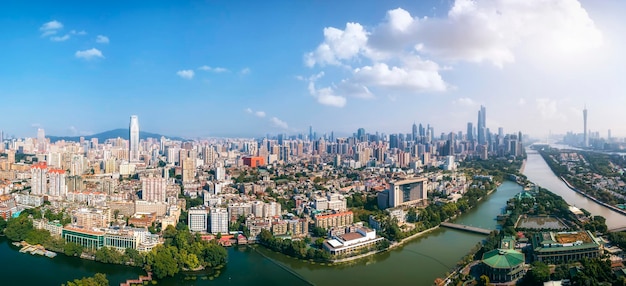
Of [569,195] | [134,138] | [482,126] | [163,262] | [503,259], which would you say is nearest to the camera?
[503,259]

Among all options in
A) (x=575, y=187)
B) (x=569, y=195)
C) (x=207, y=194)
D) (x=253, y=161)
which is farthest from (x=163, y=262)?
(x=253, y=161)

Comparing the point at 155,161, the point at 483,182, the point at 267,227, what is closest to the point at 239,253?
the point at 267,227

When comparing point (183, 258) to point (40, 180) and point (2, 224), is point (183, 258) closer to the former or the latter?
point (2, 224)

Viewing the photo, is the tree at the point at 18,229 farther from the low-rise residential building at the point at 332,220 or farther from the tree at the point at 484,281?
the tree at the point at 484,281

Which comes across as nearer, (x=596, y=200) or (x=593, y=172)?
(x=596, y=200)

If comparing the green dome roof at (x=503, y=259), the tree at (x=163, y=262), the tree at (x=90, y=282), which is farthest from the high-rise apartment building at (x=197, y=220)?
the green dome roof at (x=503, y=259)

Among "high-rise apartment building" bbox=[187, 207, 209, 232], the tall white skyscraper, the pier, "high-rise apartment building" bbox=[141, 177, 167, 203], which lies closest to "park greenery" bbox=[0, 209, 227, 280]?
"high-rise apartment building" bbox=[187, 207, 209, 232]

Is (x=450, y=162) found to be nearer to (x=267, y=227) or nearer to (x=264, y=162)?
(x=264, y=162)

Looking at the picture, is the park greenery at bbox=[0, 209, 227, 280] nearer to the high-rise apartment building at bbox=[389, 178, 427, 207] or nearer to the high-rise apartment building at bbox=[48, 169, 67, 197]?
the high-rise apartment building at bbox=[48, 169, 67, 197]
